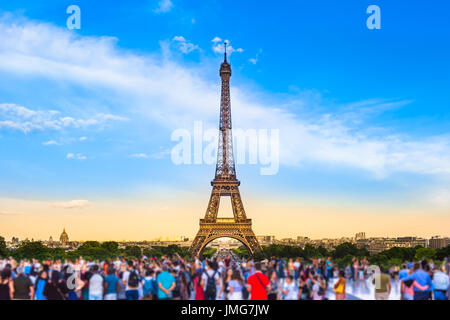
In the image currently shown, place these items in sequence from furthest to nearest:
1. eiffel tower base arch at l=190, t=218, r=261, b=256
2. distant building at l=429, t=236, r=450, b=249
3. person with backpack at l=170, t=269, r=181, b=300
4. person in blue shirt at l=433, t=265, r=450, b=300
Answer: distant building at l=429, t=236, r=450, b=249, eiffel tower base arch at l=190, t=218, r=261, b=256, person with backpack at l=170, t=269, r=181, b=300, person in blue shirt at l=433, t=265, r=450, b=300

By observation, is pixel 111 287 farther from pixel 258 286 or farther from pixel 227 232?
pixel 227 232

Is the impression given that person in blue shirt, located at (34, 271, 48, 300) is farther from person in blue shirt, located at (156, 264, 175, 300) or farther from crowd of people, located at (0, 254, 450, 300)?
person in blue shirt, located at (156, 264, 175, 300)

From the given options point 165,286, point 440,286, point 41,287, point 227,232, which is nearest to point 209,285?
point 165,286

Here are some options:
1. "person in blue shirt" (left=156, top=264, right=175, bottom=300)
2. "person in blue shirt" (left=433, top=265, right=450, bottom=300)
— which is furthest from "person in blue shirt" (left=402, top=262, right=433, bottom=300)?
"person in blue shirt" (left=156, top=264, right=175, bottom=300)

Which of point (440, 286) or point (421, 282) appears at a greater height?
point (421, 282)

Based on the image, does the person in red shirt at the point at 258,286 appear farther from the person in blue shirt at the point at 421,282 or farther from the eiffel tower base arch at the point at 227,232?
the eiffel tower base arch at the point at 227,232

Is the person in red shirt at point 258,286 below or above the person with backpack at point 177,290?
above

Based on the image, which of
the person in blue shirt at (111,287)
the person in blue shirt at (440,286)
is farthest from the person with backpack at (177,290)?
the person in blue shirt at (440,286)
